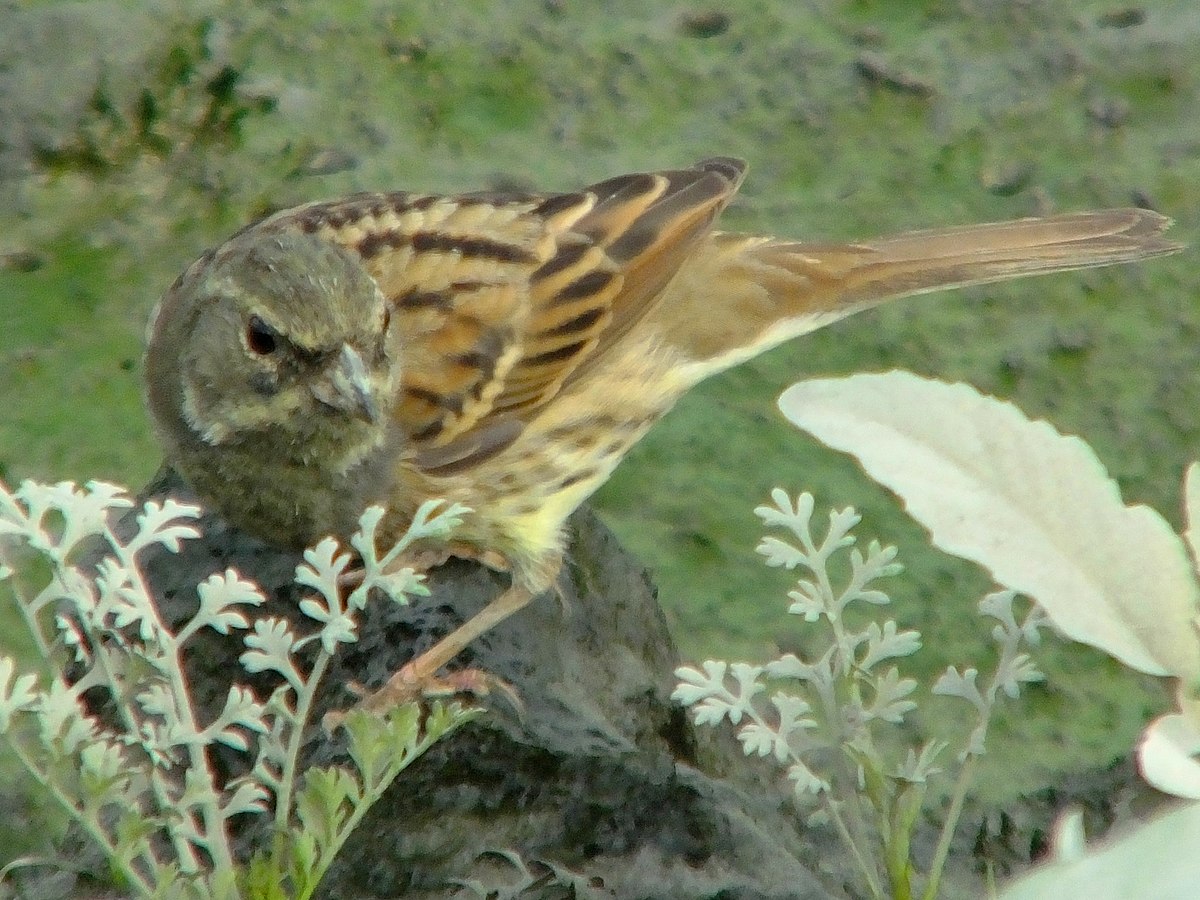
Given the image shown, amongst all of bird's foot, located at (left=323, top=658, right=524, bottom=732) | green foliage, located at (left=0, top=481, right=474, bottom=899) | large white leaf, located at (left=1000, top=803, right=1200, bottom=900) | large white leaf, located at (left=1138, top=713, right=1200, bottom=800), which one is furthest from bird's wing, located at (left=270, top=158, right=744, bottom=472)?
large white leaf, located at (left=1000, top=803, right=1200, bottom=900)

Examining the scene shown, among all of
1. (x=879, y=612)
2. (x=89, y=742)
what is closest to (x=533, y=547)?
(x=879, y=612)

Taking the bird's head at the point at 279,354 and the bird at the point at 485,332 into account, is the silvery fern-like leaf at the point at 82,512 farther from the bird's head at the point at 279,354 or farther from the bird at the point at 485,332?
the bird's head at the point at 279,354

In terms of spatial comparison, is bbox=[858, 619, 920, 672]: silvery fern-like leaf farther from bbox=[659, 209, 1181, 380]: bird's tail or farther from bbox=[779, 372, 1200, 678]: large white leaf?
bbox=[659, 209, 1181, 380]: bird's tail

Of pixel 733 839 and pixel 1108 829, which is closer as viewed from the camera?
pixel 733 839

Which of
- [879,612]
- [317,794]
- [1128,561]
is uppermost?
[1128,561]

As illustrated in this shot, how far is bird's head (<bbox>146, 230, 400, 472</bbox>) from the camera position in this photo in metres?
3.03

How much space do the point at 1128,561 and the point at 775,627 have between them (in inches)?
98.5

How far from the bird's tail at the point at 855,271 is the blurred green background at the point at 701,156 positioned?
621 millimetres

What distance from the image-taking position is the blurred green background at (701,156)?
4.34 metres

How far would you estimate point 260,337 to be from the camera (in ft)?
10.3

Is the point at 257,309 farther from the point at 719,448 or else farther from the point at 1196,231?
the point at 1196,231

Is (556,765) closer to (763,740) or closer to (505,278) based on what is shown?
(763,740)

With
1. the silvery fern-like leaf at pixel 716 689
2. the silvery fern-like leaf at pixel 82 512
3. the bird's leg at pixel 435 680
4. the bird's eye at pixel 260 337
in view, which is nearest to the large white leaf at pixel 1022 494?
the silvery fern-like leaf at pixel 716 689

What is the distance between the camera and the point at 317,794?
1.75 m
